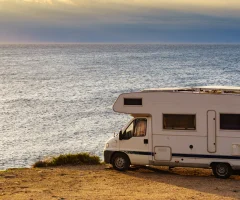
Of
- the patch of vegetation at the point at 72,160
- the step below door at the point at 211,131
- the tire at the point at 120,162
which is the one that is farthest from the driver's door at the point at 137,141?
the patch of vegetation at the point at 72,160

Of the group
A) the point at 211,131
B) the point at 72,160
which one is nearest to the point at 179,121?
the point at 211,131

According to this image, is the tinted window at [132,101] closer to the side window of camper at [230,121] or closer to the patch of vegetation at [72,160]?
the side window of camper at [230,121]

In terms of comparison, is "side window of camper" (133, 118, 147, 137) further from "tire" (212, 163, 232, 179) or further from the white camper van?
"tire" (212, 163, 232, 179)

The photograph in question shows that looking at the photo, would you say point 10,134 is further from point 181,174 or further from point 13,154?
point 181,174

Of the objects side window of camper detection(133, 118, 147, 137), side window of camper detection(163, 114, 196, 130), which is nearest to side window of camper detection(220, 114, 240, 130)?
side window of camper detection(163, 114, 196, 130)

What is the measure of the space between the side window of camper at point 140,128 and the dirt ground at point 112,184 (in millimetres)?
1518

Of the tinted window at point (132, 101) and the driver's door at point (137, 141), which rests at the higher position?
the tinted window at point (132, 101)

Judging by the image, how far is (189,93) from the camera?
65.3 feet

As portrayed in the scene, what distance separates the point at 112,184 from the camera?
1900 cm

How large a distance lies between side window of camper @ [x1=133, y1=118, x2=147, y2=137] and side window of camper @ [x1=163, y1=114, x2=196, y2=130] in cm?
80

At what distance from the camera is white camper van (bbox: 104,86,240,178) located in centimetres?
1967

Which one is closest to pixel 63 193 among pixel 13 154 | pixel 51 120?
pixel 13 154

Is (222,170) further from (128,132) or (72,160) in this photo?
(72,160)

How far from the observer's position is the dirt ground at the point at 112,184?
56.7 ft
